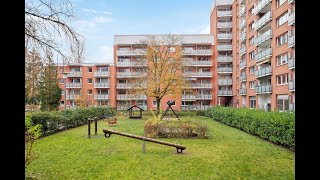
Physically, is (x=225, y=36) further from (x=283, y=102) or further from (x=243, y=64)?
(x=283, y=102)

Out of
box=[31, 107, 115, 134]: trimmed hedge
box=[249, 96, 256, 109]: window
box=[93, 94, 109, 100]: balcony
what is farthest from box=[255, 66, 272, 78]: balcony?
box=[93, 94, 109, 100]: balcony

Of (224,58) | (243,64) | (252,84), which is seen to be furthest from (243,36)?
(224,58)

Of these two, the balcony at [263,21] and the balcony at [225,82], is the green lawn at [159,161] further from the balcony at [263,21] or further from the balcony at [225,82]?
the balcony at [225,82]

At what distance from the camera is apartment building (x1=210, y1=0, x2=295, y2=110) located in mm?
30906

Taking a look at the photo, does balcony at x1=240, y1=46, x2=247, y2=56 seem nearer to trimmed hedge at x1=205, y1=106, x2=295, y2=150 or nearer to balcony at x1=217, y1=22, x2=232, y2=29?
balcony at x1=217, y1=22, x2=232, y2=29

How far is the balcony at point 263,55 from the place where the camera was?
115ft

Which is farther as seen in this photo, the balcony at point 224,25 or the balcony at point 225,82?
the balcony at point 224,25

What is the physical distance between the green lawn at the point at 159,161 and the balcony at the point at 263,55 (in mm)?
23872

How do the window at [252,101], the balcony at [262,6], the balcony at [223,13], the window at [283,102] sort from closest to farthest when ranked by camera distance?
the window at [283,102] → the balcony at [262,6] → the window at [252,101] → the balcony at [223,13]

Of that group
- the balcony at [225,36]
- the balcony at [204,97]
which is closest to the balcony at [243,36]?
the balcony at [225,36]

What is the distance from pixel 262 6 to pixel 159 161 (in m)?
33.9
